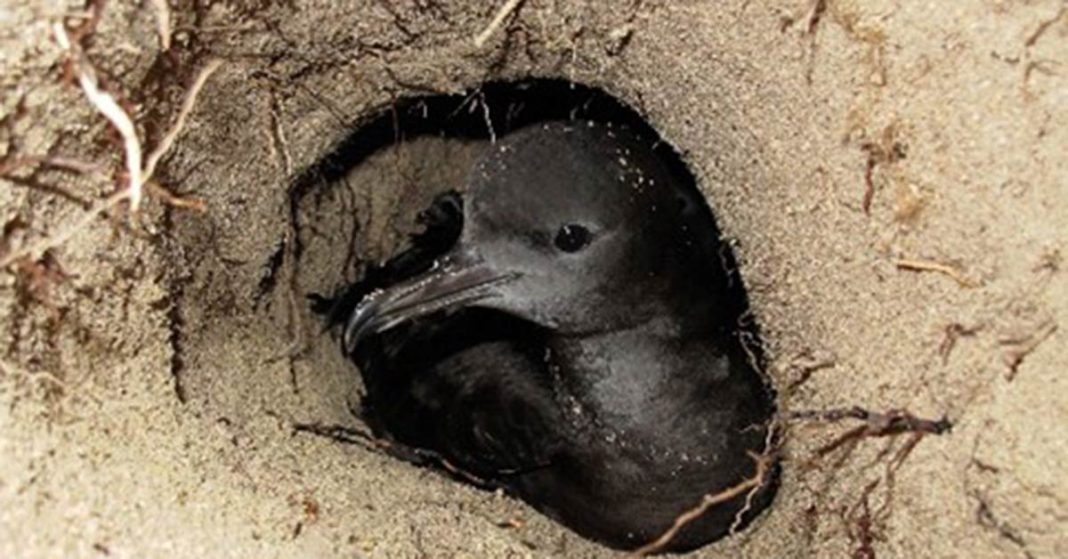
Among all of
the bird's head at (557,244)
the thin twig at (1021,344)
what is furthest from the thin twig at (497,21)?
the thin twig at (1021,344)

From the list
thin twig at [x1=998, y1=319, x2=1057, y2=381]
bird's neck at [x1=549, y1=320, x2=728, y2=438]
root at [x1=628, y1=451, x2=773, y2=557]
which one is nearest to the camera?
thin twig at [x1=998, y1=319, x2=1057, y2=381]

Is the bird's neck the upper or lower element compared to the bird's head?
lower

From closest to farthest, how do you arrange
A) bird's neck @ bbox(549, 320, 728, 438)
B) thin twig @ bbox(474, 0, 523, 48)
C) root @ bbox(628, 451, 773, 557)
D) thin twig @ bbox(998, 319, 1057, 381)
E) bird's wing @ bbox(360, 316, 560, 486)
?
thin twig @ bbox(998, 319, 1057, 381) → root @ bbox(628, 451, 773, 557) → thin twig @ bbox(474, 0, 523, 48) → bird's neck @ bbox(549, 320, 728, 438) → bird's wing @ bbox(360, 316, 560, 486)

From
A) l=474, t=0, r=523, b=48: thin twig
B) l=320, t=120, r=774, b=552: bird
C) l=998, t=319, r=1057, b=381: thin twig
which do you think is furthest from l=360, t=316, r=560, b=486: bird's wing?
l=998, t=319, r=1057, b=381: thin twig

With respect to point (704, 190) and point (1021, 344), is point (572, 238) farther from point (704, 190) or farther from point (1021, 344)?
point (1021, 344)

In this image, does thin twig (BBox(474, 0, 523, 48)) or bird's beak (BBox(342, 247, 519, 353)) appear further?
bird's beak (BBox(342, 247, 519, 353))

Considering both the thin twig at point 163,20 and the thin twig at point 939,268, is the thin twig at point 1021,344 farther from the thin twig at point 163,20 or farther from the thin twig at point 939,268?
the thin twig at point 163,20

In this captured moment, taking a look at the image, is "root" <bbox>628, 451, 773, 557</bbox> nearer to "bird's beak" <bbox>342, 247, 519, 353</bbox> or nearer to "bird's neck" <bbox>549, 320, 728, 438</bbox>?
"bird's neck" <bbox>549, 320, 728, 438</bbox>

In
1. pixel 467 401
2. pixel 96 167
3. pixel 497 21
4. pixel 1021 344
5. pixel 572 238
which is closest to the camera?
pixel 1021 344

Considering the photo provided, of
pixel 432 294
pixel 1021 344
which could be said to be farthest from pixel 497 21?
pixel 1021 344
